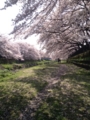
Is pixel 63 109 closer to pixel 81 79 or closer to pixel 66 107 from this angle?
pixel 66 107

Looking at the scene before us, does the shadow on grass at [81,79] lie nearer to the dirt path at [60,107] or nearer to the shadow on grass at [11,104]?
Answer: the dirt path at [60,107]

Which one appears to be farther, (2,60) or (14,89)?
(2,60)

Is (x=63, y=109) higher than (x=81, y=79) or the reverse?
the reverse

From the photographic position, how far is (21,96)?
8.98 m

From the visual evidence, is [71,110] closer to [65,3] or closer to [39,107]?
[39,107]

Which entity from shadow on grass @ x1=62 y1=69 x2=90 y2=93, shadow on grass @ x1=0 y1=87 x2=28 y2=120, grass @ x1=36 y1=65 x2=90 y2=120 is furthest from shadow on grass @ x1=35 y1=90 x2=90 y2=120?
shadow on grass @ x1=62 y1=69 x2=90 y2=93

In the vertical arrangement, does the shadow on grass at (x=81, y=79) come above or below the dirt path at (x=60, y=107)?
above

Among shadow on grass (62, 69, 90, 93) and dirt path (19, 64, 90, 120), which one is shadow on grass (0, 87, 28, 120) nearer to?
dirt path (19, 64, 90, 120)

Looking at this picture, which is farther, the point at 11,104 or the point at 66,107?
the point at 11,104

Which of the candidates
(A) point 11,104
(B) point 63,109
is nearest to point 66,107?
(B) point 63,109

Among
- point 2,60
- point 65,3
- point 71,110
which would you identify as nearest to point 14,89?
point 71,110

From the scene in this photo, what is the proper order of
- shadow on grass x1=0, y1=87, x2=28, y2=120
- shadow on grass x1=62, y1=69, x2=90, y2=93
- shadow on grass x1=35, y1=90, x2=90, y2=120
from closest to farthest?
shadow on grass x1=35, y1=90, x2=90, y2=120 < shadow on grass x1=0, y1=87, x2=28, y2=120 < shadow on grass x1=62, y1=69, x2=90, y2=93

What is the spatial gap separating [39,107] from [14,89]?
3.27 meters

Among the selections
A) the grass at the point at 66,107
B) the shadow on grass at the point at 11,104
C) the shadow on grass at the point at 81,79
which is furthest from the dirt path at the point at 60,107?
the shadow on grass at the point at 81,79
